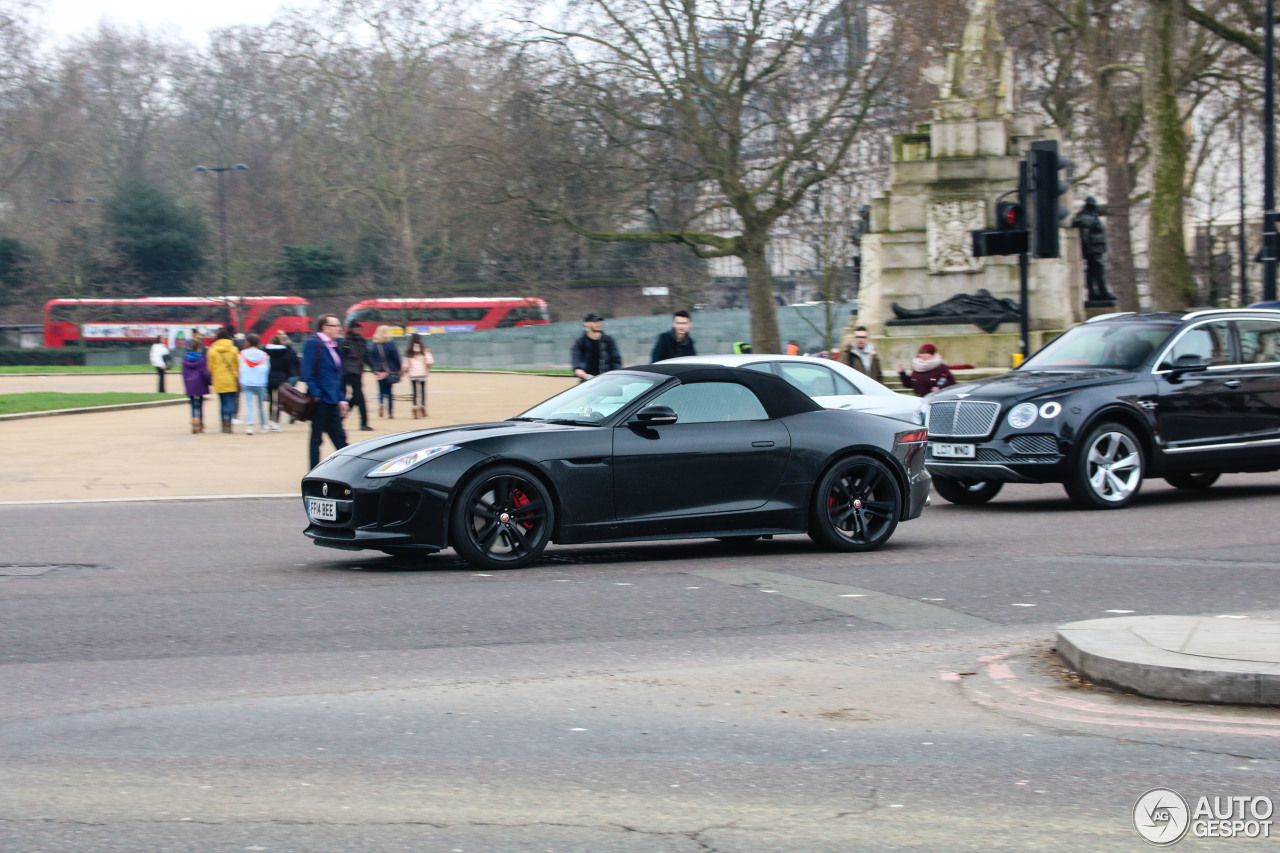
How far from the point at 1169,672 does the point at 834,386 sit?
8.71m

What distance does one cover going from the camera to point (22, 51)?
68375 millimetres

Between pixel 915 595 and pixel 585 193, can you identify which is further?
pixel 585 193

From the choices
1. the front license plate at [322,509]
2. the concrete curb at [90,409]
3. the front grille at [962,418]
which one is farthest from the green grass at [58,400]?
the front license plate at [322,509]

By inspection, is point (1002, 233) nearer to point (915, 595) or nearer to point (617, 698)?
point (915, 595)

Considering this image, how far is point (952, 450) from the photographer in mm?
13484

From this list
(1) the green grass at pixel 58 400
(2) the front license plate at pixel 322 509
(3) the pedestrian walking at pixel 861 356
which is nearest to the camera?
(2) the front license plate at pixel 322 509

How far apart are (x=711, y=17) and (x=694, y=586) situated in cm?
2604

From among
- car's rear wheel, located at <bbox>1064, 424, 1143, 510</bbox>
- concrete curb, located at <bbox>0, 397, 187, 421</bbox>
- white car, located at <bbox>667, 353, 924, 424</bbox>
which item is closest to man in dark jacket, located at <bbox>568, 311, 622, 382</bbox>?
white car, located at <bbox>667, 353, 924, 424</bbox>

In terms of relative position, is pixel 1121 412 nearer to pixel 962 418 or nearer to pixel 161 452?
pixel 962 418

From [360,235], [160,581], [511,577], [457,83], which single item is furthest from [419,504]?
[360,235]

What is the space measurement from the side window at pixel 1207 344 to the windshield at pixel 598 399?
19.3 feet

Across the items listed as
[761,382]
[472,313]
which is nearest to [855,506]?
[761,382]

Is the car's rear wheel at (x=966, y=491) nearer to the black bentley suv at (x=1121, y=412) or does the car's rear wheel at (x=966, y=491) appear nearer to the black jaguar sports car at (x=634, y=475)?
the black bentley suv at (x=1121, y=412)

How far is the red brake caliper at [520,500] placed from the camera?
9.58 meters
